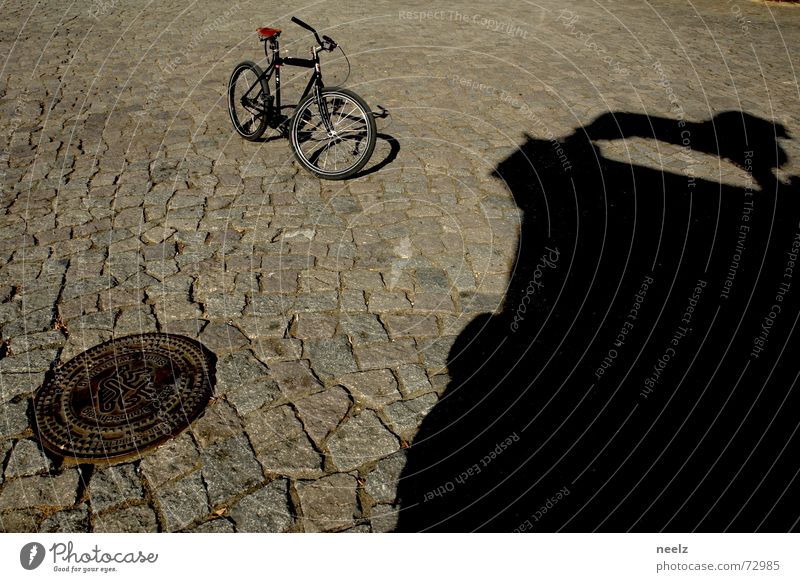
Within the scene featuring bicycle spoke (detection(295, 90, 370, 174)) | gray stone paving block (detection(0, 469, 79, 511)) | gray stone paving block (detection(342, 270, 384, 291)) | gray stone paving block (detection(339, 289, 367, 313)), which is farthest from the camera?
bicycle spoke (detection(295, 90, 370, 174))

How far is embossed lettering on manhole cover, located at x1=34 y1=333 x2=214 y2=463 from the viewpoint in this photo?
12.0 feet

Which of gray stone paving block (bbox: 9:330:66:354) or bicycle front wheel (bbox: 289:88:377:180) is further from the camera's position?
bicycle front wheel (bbox: 289:88:377:180)

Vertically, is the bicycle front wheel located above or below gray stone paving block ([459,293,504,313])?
above

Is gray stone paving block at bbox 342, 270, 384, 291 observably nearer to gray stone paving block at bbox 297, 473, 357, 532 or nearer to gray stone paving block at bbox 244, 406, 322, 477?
gray stone paving block at bbox 244, 406, 322, 477

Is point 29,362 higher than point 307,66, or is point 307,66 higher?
point 307,66

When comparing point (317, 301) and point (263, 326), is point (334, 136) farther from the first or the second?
point (263, 326)

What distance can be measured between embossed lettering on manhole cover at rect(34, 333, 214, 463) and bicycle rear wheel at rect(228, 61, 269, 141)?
357cm

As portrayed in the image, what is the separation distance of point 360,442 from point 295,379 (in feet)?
2.34

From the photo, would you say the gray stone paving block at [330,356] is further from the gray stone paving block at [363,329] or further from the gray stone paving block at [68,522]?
the gray stone paving block at [68,522]

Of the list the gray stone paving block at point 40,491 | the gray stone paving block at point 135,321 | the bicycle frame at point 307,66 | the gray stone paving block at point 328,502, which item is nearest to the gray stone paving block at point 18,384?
the gray stone paving block at point 135,321

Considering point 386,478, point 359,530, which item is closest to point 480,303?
point 386,478

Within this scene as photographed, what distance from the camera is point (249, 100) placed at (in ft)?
23.4
